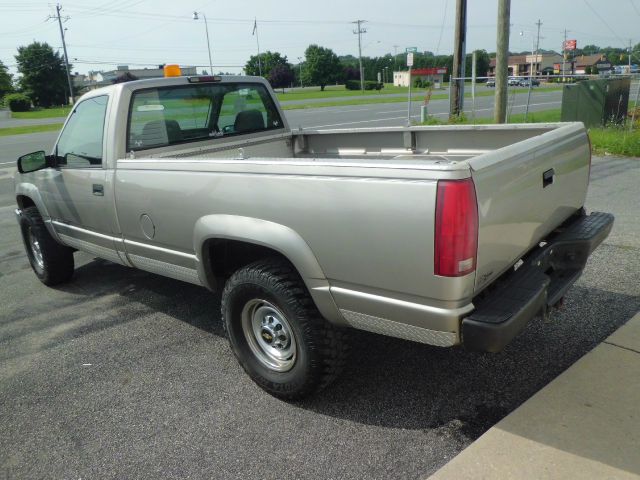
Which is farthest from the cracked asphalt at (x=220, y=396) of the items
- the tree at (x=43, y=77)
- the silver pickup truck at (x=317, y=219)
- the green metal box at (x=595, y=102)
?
the tree at (x=43, y=77)

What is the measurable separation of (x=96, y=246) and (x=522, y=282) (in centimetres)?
327

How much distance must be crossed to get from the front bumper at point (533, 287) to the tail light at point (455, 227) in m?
0.27

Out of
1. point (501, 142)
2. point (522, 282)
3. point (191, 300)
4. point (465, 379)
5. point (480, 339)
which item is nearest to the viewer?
point (480, 339)

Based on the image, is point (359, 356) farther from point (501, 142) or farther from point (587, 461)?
point (501, 142)

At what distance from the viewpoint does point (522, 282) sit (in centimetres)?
283

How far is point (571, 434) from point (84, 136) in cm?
401

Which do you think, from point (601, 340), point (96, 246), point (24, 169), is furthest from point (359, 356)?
point (24, 169)

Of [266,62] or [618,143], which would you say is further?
[266,62]

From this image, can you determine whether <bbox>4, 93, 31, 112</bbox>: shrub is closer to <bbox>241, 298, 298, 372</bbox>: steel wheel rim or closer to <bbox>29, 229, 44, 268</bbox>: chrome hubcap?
<bbox>29, 229, 44, 268</bbox>: chrome hubcap

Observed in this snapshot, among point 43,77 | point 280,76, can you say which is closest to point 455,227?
point 43,77

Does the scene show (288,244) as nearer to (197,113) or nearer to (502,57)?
(197,113)

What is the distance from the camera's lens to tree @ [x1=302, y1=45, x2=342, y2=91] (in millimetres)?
93875

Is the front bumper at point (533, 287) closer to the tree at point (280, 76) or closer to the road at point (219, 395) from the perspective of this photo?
the road at point (219, 395)

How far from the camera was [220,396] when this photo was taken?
341 centimetres
